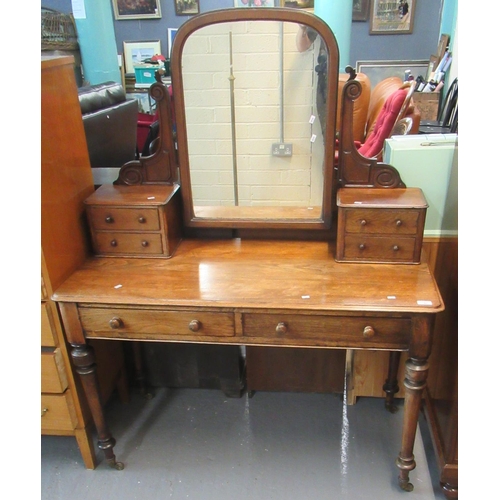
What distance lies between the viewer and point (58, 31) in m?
4.20

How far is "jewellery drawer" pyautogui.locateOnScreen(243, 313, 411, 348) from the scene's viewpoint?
116cm

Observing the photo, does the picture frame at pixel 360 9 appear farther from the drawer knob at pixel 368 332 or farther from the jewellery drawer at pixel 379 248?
the drawer knob at pixel 368 332

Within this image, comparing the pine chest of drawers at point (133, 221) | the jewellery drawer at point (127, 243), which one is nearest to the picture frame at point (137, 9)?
the pine chest of drawers at point (133, 221)


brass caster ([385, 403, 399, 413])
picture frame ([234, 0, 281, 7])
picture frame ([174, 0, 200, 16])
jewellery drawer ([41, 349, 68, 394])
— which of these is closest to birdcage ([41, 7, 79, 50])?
picture frame ([174, 0, 200, 16])

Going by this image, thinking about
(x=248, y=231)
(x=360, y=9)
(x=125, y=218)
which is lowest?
(x=248, y=231)

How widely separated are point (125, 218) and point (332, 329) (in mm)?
690

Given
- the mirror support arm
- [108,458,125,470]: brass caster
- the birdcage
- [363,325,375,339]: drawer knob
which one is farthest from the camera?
the birdcage

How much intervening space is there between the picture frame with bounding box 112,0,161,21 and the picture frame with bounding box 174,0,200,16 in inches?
7.9

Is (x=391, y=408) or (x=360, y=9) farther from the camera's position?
(x=360, y=9)

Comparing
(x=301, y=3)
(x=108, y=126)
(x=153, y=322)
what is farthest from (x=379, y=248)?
(x=301, y=3)

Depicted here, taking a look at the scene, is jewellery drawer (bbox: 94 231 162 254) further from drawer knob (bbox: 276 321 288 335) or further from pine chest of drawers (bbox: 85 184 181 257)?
drawer knob (bbox: 276 321 288 335)

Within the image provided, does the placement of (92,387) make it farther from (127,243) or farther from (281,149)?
(281,149)

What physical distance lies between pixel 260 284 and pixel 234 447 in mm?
699

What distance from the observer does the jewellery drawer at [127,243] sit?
4.55 feet
